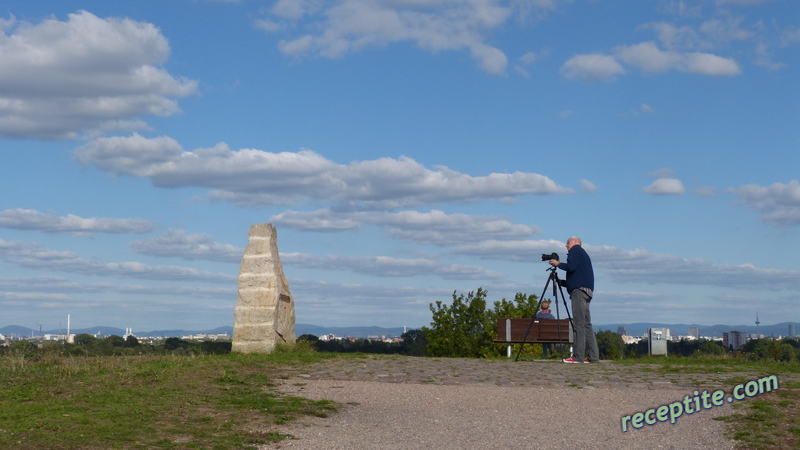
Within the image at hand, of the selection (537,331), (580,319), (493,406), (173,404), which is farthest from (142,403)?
(537,331)

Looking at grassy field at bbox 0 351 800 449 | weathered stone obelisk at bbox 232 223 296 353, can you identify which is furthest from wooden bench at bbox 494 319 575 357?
weathered stone obelisk at bbox 232 223 296 353

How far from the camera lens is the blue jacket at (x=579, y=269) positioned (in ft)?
51.8

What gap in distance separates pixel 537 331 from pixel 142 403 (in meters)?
10.9

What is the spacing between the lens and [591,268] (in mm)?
15906

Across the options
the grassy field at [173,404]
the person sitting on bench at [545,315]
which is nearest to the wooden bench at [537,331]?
the person sitting on bench at [545,315]

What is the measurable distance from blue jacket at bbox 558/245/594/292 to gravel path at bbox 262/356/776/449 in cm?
180

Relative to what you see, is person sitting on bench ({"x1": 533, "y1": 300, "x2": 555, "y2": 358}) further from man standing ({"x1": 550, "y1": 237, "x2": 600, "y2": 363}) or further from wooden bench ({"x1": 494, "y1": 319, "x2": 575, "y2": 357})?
man standing ({"x1": 550, "y1": 237, "x2": 600, "y2": 363})

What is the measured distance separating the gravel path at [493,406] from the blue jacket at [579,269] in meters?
1.80

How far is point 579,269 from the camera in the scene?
1584 centimetres

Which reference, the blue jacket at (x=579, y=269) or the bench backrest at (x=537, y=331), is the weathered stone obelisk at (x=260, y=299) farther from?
the blue jacket at (x=579, y=269)

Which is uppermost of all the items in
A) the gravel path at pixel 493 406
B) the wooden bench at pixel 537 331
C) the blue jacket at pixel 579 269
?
the blue jacket at pixel 579 269

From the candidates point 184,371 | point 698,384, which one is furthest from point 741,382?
point 184,371

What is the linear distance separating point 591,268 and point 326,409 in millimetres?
7815

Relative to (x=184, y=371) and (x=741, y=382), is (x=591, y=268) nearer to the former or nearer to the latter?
(x=741, y=382)
